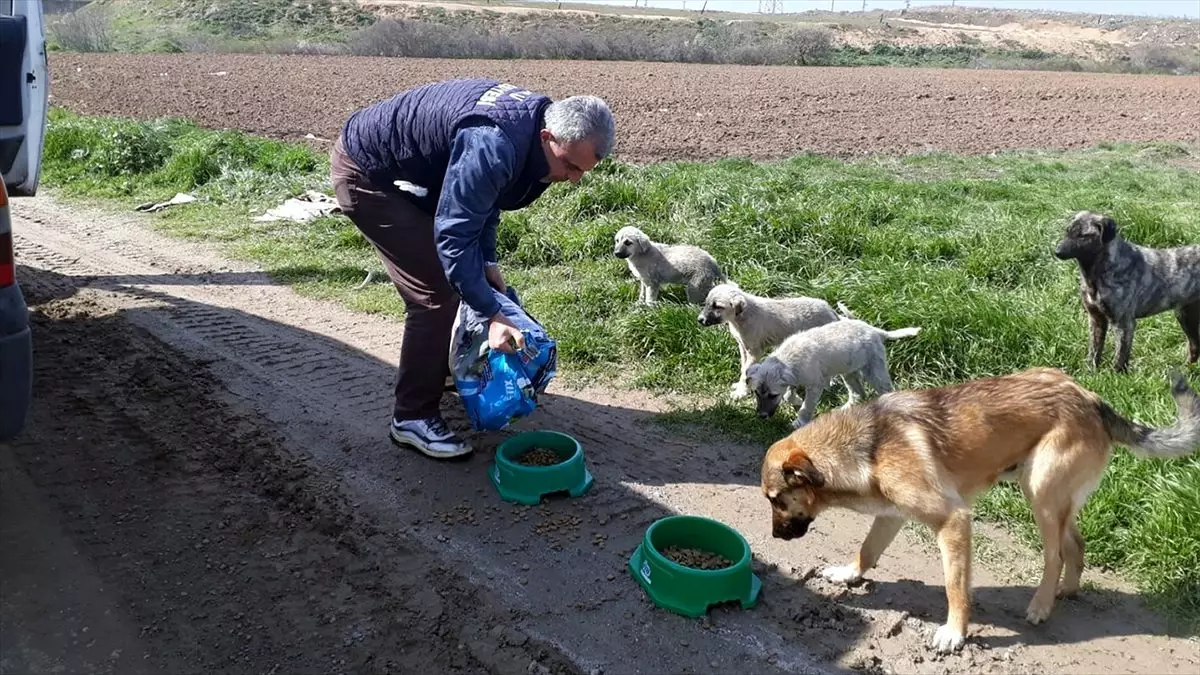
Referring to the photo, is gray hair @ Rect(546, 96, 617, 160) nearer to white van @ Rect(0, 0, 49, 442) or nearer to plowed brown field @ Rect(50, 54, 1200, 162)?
white van @ Rect(0, 0, 49, 442)

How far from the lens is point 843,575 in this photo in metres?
3.98

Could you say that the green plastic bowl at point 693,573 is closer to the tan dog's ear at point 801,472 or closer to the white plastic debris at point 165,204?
the tan dog's ear at point 801,472

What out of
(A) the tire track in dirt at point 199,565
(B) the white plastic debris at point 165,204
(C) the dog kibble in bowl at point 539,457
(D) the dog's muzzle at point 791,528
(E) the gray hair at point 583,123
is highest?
(E) the gray hair at point 583,123

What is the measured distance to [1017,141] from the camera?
57.4ft

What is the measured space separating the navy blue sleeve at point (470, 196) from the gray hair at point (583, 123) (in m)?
0.24

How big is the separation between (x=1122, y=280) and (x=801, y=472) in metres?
4.05

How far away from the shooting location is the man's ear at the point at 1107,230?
20.8 feet

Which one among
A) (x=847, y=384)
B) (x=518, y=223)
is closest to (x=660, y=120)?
(x=518, y=223)

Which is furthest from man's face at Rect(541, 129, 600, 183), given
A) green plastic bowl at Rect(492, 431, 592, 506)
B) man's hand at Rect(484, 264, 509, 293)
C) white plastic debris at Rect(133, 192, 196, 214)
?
white plastic debris at Rect(133, 192, 196, 214)

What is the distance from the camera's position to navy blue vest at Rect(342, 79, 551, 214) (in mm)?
4094

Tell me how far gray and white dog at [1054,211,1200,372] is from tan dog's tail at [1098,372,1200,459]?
109 inches

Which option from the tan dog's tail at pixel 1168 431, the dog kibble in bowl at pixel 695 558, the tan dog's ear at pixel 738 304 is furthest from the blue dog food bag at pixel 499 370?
the tan dog's tail at pixel 1168 431

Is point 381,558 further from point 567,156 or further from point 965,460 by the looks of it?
point 965,460

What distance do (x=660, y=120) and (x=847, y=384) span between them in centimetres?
1342
